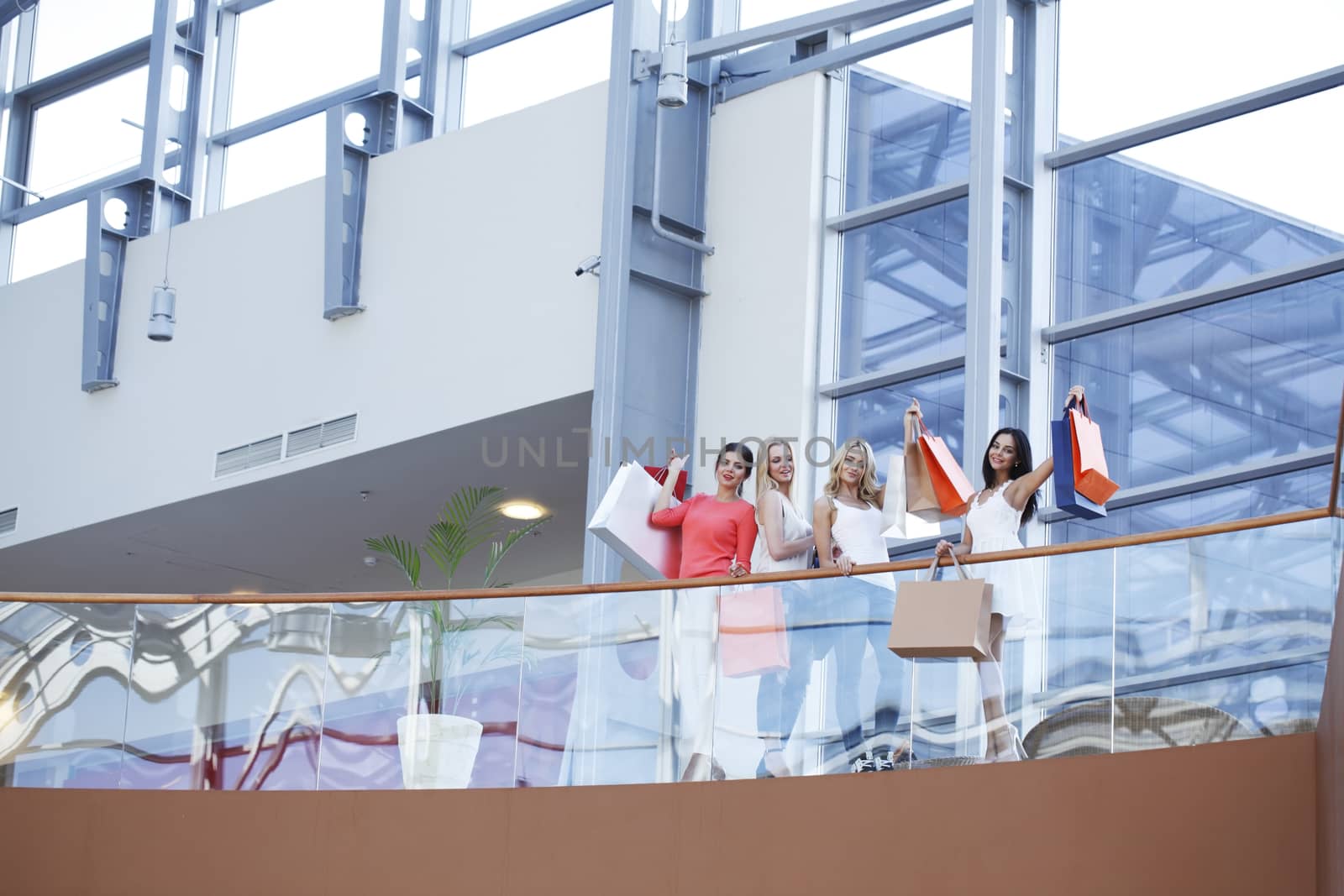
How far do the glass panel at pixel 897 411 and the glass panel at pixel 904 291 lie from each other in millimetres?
142

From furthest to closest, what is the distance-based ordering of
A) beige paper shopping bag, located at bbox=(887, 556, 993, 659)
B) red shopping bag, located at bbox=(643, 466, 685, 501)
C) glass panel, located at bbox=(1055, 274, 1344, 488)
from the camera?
glass panel, located at bbox=(1055, 274, 1344, 488) < red shopping bag, located at bbox=(643, 466, 685, 501) < beige paper shopping bag, located at bbox=(887, 556, 993, 659)

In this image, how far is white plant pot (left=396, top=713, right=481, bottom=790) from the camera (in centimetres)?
812

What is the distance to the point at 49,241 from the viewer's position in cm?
1572

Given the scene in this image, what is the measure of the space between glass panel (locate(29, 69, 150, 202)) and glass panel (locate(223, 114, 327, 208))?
98cm

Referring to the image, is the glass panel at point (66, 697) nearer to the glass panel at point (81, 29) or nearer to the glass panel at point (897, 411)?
the glass panel at point (897, 411)

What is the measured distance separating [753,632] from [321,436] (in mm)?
5579

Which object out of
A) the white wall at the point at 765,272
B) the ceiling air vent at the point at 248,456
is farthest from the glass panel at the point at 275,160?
the white wall at the point at 765,272

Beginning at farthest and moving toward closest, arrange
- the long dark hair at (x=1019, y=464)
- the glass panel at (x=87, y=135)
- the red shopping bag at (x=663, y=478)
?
the glass panel at (x=87, y=135) → the red shopping bag at (x=663, y=478) → the long dark hair at (x=1019, y=464)

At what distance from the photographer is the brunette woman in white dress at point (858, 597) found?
23.9 ft

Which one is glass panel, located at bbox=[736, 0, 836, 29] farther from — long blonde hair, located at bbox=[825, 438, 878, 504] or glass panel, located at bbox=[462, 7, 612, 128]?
long blonde hair, located at bbox=[825, 438, 878, 504]

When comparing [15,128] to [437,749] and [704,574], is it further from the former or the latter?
[704,574]

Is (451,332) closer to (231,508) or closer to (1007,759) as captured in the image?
(231,508)

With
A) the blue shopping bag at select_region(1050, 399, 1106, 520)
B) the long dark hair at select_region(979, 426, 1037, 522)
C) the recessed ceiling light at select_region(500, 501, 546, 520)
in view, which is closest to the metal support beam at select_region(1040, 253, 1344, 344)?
the blue shopping bag at select_region(1050, 399, 1106, 520)

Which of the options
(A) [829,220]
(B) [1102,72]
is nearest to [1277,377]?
(B) [1102,72]
